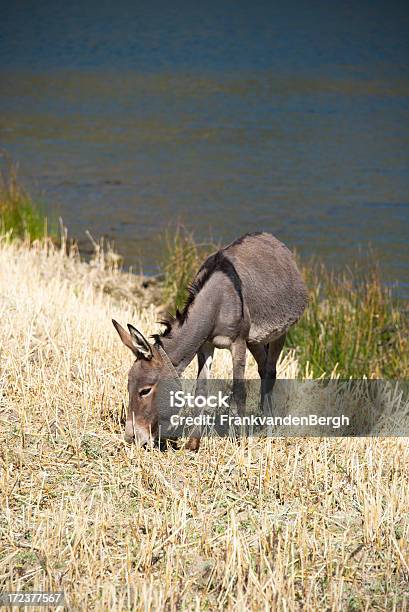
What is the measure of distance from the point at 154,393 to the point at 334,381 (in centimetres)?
298

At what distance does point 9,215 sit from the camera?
52.3 ft

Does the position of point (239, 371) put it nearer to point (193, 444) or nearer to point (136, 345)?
point (193, 444)

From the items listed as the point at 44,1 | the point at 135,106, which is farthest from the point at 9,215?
the point at 44,1

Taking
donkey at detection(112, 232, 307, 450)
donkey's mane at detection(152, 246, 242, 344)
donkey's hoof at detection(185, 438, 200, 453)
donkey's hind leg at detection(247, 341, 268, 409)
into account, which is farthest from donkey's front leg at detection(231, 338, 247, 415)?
donkey's hind leg at detection(247, 341, 268, 409)

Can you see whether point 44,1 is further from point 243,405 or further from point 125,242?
point 243,405

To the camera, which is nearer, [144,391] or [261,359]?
[144,391]

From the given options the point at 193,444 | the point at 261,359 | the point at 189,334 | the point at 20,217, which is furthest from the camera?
the point at 20,217

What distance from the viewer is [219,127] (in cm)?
2570

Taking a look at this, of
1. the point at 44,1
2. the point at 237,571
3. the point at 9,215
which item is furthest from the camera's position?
the point at 44,1

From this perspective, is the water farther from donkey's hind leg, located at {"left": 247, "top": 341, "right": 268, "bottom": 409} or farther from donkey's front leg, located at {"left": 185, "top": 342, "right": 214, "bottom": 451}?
donkey's front leg, located at {"left": 185, "top": 342, "right": 214, "bottom": 451}

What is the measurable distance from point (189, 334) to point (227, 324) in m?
0.36

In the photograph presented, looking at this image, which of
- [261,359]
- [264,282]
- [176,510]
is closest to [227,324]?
[264,282]

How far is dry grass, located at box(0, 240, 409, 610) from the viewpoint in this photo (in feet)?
18.4

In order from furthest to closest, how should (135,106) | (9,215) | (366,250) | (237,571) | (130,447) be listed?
1. (135,106)
2. (366,250)
3. (9,215)
4. (130,447)
5. (237,571)
